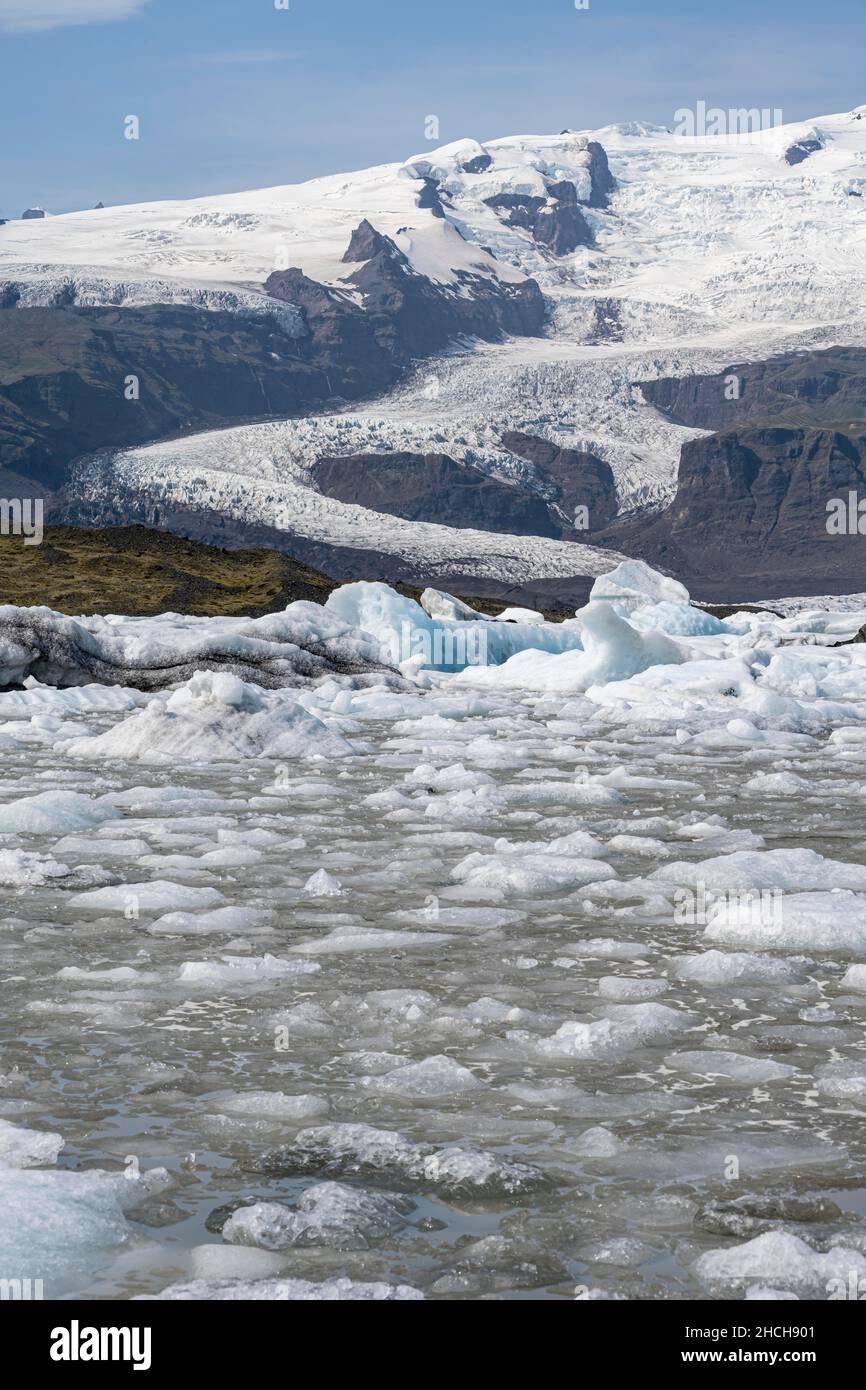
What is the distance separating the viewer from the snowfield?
14.6 ft

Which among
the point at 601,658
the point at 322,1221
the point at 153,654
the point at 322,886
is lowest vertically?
the point at 601,658

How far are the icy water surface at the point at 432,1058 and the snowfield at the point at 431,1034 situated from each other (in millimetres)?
19

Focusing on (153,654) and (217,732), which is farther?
(153,654)

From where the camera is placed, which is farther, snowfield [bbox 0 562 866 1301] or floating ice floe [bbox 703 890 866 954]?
floating ice floe [bbox 703 890 866 954]

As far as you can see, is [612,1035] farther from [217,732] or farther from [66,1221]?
[217,732]

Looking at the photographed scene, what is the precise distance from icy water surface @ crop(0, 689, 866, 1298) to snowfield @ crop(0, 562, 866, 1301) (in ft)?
0.06

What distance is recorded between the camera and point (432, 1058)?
609cm

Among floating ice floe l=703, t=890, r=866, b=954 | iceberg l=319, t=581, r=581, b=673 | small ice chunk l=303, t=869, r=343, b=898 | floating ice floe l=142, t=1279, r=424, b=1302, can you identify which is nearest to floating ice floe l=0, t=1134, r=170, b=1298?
floating ice floe l=142, t=1279, r=424, b=1302

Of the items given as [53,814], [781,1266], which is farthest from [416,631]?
[781,1266]

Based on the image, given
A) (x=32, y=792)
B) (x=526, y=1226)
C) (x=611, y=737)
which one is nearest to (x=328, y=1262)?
(x=526, y=1226)

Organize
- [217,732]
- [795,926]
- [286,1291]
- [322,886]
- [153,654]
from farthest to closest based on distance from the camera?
[153,654]
[217,732]
[322,886]
[795,926]
[286,1291]

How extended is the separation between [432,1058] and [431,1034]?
19.5 inches

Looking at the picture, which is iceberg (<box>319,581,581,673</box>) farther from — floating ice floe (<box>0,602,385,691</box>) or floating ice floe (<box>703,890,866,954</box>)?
floating ice floe (<box>703,890,866,954</box>)

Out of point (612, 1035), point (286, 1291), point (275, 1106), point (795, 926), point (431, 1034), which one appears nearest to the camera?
point (286, 1291)
